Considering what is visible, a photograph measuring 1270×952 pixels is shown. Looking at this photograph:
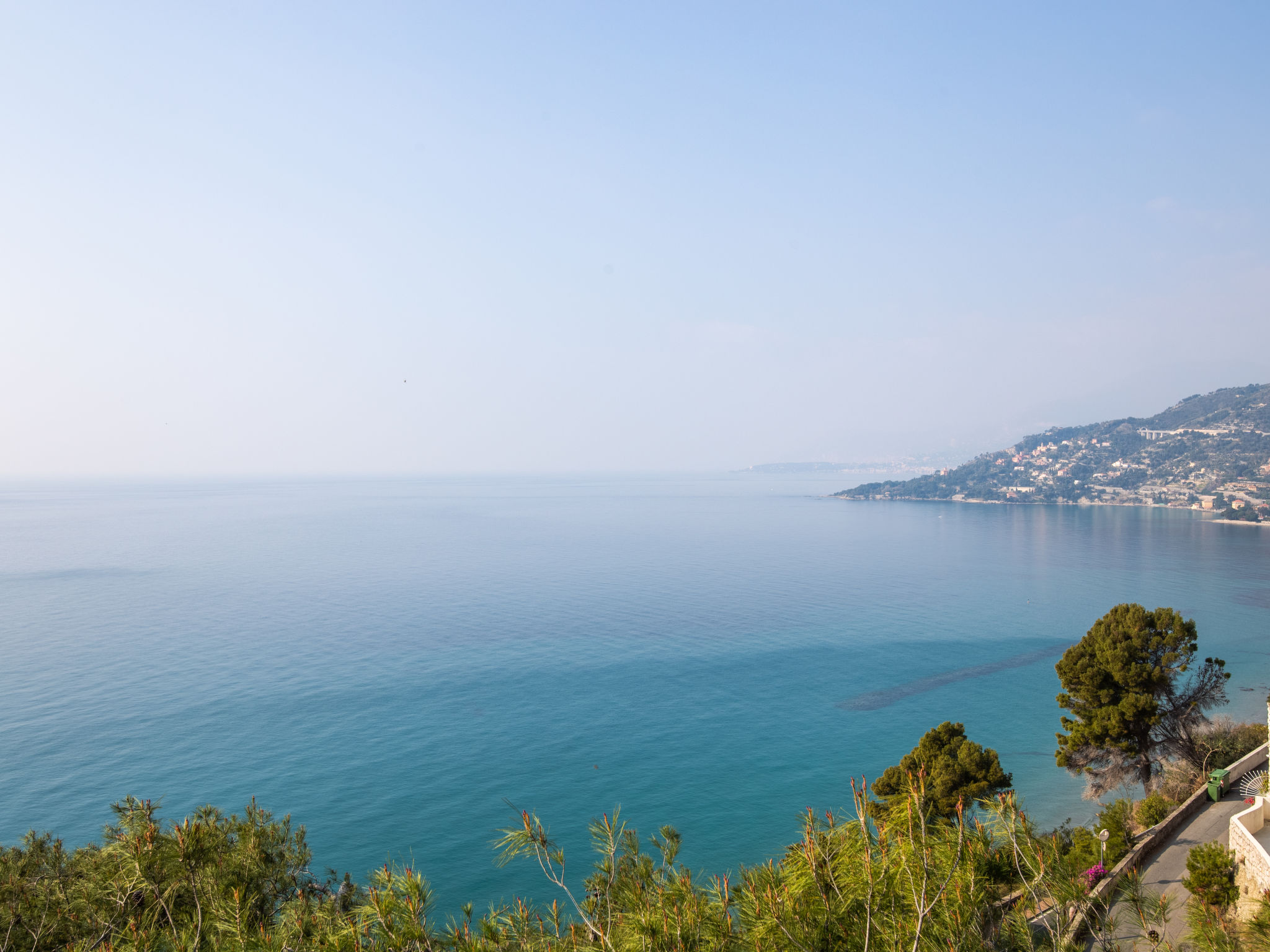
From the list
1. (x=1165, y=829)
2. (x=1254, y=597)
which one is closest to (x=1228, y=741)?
(x=1165, y=829)

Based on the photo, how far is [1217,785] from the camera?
20.9 m

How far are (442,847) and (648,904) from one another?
20.3 meters

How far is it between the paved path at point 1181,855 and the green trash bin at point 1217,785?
0.54ft

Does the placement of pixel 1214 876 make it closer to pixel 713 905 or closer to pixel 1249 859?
pixel 1249 859

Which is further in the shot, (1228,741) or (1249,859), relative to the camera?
(1228,741)

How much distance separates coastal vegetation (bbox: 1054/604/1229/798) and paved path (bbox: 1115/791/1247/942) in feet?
9.65

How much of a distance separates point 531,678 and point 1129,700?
29.3 metres

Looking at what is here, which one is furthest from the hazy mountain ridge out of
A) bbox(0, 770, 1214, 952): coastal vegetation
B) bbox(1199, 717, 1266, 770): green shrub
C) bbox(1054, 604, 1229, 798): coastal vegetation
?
bbox(0, 770, 1214, 952): coastal vegetation

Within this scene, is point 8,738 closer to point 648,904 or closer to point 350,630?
point 350,630

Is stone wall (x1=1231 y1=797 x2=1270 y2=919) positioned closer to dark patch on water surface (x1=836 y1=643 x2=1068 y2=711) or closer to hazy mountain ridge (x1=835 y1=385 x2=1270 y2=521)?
dark patch on water surface (x1=836 y1=643 x2=1068 y2=711)

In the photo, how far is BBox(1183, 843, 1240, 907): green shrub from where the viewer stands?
45.0 feet

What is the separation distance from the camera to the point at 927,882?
6984mm

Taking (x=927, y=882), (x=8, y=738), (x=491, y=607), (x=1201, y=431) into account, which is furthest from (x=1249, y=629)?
(x=1201, y=431)

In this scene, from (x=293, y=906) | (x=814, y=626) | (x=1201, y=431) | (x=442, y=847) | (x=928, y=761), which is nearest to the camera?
(x=293, y=906)
